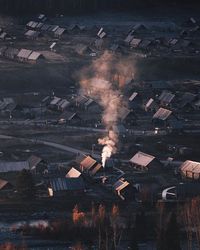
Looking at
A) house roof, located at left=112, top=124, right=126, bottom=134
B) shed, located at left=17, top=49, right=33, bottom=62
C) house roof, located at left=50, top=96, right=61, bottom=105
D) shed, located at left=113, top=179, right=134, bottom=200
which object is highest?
shed, located at left=17, top=49, right=33, bottom=62

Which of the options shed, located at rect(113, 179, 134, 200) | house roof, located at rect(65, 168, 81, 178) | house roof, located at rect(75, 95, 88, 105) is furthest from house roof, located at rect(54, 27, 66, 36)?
shed, located at rect(113, 179, 134, 200)

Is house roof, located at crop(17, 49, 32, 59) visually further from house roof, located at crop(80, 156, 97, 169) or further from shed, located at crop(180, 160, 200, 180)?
shed, located at crop(180, 160, 200, 180)

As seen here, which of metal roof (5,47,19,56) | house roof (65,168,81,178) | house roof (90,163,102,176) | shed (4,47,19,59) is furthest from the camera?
metal roof (5,47,19,56)

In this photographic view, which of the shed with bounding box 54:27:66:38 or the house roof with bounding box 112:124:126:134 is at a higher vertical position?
the shed with bounding box 54:27:66:38

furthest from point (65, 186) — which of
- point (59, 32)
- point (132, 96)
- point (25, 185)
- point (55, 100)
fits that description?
point (59, 32)

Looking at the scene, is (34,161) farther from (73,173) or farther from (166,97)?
(166,97)

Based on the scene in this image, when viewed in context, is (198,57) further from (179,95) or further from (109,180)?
(109,180)
